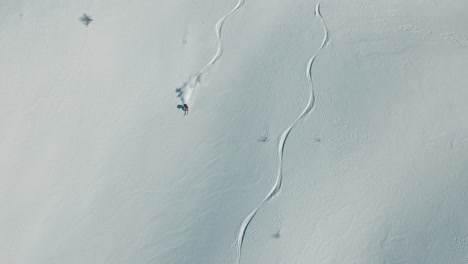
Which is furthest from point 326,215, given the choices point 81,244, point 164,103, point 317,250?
point 81,244

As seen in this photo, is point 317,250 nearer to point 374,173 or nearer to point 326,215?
point 326,215

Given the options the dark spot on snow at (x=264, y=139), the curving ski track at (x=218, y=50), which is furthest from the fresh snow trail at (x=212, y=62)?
the dark spot on snow at (x=264, y=139)

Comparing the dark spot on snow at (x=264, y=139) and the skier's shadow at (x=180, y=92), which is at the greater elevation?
the skier's shadow at (x=180, y=92)

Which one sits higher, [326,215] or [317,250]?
[326,215]

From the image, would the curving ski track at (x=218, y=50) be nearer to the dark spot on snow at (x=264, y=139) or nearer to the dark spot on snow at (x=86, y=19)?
the dark spot on snow at (x=264, y=139)

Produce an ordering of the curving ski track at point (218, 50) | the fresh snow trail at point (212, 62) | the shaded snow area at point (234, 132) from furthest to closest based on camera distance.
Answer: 1. the curving ski track at point (218, 50)
2. the fresh snow trail at point (212, 62)
3. the shaded snow area at point (234, 132)

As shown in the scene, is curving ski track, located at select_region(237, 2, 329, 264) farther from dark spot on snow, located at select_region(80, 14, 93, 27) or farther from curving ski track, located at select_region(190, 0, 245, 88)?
dark spot on snow, located at select_region(80, 14, 93, 27)

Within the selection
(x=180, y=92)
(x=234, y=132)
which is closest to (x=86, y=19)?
(x=180, y=92)
